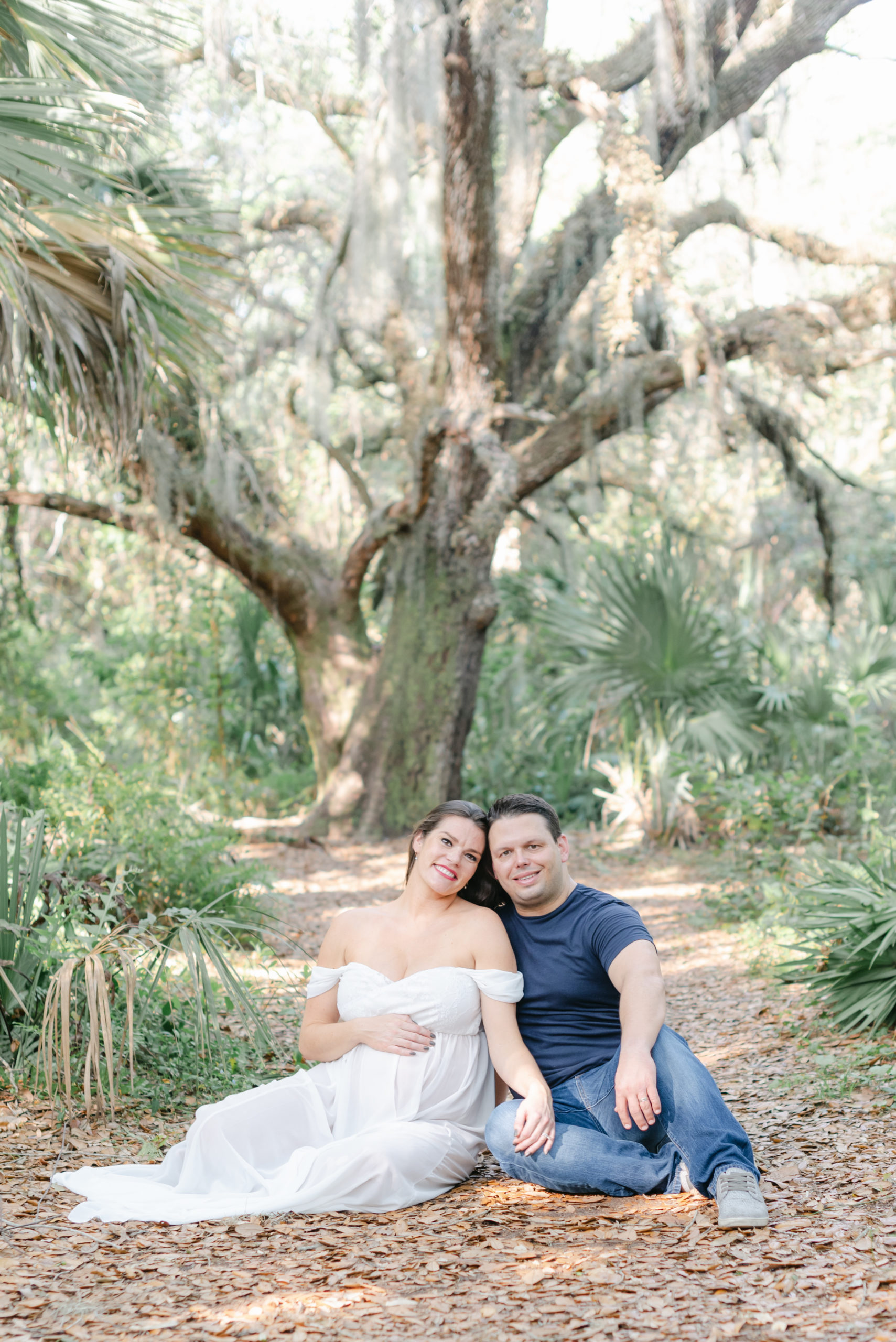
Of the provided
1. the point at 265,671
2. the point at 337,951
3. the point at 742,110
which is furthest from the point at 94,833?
the point at 742,110

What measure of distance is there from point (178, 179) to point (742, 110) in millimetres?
4898

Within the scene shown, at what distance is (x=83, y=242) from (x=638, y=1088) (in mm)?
4331

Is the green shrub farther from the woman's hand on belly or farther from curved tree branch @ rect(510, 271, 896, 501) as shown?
curved tree branch @ rect(510, 271, 896, 501)

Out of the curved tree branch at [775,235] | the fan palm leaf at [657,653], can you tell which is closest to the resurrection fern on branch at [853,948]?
the fan palm leaf at [657,653]

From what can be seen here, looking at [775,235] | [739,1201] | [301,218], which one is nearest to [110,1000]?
[739,1201]

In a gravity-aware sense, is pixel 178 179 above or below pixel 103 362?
above

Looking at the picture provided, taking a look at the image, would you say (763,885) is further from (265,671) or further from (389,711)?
(265,671)

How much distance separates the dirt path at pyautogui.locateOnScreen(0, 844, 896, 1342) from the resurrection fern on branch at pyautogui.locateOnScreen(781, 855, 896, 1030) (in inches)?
26.4

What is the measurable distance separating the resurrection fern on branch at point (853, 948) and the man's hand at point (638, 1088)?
5.53 ft

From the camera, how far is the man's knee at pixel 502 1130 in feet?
9.52

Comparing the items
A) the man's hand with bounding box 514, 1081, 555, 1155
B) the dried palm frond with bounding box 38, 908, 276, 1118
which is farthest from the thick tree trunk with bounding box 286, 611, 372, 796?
the man's hand with bounding box 514, 1081, 555, 1155

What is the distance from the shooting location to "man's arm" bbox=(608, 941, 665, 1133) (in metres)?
2.68

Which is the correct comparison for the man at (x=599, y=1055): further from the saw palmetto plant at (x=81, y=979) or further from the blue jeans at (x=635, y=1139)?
Answer: the saw palmetto plant at (x=81, y=979)

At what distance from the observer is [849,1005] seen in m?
4.35
